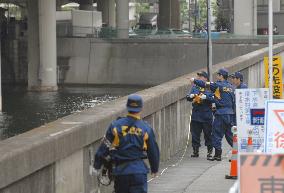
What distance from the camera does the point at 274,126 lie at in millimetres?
8945

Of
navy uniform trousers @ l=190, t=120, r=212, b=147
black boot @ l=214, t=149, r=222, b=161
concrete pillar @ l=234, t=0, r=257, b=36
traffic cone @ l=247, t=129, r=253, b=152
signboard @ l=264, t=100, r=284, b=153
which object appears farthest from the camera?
concrete pillar @ l=234, t=0, r=257, b=36

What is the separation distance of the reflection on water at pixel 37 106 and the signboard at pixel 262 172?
26627 mm

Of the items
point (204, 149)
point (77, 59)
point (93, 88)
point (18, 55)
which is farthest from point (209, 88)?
point (18, 55)

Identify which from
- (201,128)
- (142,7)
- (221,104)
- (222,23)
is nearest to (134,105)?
(221,104)

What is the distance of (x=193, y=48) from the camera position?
212 ft

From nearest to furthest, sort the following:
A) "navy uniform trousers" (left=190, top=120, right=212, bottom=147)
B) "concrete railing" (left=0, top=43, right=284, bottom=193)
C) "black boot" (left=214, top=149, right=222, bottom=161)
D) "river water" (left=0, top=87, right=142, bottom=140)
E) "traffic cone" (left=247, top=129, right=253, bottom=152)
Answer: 1. "concrete railing" (left=0, top=43, right=284, bottom=193)
2. "traffic cone" (left=247, top=129, right=253, bottom=152)
3. "black boot" (left=214, top=149, right=222, bottom=161)
4. "navy uniform trousers" (left=190, top=120, right=212, bottom=147)
5. "river water" (left=0, top=87, right=142, bottom=140)

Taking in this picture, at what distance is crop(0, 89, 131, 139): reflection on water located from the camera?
124ft

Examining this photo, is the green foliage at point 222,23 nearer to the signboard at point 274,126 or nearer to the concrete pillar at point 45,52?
the concrete pillar at point 45,52

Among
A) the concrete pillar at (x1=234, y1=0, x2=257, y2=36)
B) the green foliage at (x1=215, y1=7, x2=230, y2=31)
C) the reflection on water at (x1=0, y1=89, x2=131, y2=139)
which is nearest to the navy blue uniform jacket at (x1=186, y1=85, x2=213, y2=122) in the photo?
the reflection on water at (x1=0, y1=89, x2=131, y2=139)

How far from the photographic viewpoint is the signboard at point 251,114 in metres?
12.1

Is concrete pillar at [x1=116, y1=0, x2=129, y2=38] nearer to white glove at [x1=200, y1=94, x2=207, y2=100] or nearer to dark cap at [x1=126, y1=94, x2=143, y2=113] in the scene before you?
white glove at [x1=200, y1=94, x2=207, y2=100]

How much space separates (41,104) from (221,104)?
115 feet

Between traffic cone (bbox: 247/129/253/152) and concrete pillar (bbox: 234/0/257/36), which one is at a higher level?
concrete pillar (bbox: 234/0/257/36)

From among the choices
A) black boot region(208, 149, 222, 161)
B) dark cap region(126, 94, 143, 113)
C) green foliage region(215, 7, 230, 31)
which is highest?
green foliage region(215, 7, 230, 31)
